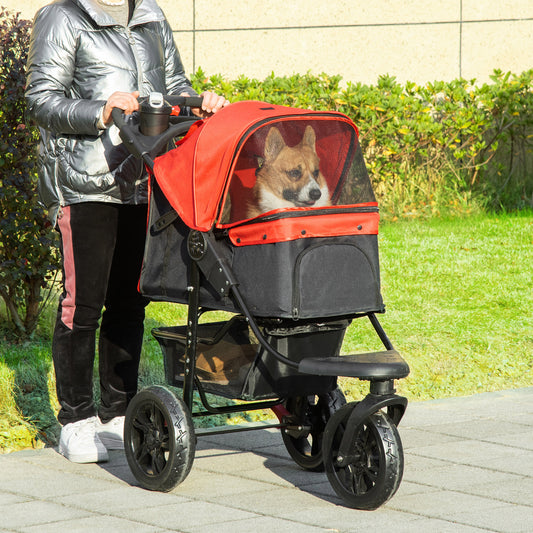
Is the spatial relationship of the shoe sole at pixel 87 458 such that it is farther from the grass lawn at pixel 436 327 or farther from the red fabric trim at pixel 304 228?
the red fabric trim at pixel 304 228

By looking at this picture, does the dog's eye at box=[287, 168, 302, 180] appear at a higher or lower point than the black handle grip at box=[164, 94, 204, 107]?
lower

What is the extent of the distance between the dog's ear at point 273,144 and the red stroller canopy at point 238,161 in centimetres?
1

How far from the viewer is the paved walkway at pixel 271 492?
3.58 m

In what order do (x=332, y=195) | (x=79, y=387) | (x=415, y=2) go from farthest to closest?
(x=415, y=2)
(x=79, y=387)
(x=332, y=195)

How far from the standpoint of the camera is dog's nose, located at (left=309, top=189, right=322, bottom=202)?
383 cm

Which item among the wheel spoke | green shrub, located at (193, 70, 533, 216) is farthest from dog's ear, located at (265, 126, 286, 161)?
green shrub, located at (193, 70, 533, 216)

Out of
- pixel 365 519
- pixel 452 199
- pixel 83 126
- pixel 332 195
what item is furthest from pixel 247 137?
pixel 452 199

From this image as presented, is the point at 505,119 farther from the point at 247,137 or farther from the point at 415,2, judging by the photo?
the point at 247,137

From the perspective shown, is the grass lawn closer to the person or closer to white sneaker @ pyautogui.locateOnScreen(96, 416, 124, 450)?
white sneaker @ pyautogui.locateOnScreen(96, 416, 124, 450)

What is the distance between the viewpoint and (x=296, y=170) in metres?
3.82

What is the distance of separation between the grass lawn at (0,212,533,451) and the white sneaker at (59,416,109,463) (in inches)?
17.2

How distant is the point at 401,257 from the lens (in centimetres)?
836

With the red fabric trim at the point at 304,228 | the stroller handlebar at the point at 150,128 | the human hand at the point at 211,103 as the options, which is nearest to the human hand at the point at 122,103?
the stroller handlebar at the point at 150,128

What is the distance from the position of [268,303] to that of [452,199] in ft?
23.0
